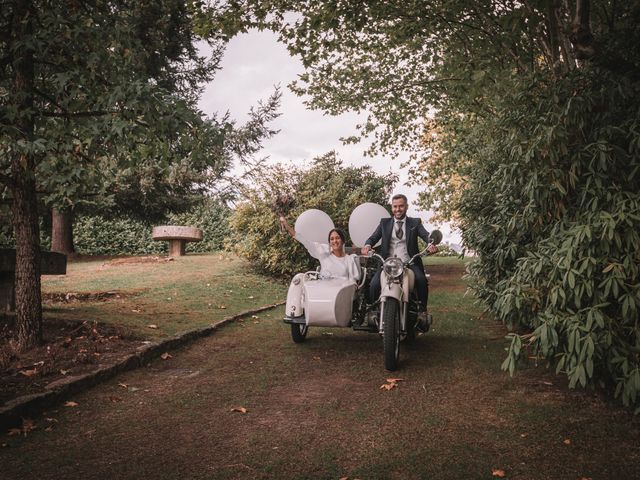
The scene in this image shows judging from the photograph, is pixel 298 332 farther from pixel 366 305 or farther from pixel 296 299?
pixel 366 305

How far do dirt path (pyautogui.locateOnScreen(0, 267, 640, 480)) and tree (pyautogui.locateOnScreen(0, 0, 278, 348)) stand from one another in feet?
6.84

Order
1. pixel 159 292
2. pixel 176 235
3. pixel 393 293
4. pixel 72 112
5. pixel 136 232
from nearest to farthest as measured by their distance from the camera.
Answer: pixel 393 293
pixel 72 112
pixel 159 292
pixel 176 235
pixel 136 232

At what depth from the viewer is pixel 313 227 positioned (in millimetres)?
6992

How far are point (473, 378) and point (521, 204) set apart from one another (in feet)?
6.14

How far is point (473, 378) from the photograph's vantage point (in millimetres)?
4980

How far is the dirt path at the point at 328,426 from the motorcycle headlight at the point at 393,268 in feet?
3.28

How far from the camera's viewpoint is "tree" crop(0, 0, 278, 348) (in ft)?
16.3

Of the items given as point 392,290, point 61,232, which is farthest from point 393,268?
point 61,232

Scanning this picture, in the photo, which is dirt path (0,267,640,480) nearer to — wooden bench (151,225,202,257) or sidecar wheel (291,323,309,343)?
sidecar wheel (291,323,309,343)

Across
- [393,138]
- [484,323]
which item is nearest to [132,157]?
[484,323]

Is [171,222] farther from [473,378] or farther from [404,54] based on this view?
[473,378]

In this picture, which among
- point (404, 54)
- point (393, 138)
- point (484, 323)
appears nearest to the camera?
point (484, 323)

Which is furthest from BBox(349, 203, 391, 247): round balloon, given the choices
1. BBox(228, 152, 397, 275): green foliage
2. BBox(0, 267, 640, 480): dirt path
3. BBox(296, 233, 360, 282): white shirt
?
BBox(228, 152, 397, 275): green foliage

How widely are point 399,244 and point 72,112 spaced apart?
13.0 ft
